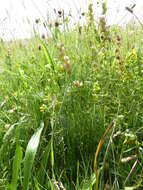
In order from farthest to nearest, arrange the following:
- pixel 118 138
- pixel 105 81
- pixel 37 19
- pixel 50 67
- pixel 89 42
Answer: pixel 37 19
pixel 89 42
pixel 50 67
pixel 105 81
pixel 118 138

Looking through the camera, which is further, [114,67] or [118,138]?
[114,67]

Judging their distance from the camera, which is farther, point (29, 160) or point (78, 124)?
point (78, 124)

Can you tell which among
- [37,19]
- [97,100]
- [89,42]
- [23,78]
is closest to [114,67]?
[97,100]

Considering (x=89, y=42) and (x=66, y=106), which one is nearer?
(x=66, y=106)

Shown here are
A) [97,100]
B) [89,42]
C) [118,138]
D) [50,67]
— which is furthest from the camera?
[89,42]

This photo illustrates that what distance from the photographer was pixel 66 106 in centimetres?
135

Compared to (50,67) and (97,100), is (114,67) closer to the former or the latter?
(97,100)

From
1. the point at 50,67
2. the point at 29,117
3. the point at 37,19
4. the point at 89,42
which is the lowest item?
the point at 29,117

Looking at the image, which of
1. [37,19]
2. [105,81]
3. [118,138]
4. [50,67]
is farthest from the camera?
[37,19]

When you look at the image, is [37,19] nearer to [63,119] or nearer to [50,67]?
[50,67]

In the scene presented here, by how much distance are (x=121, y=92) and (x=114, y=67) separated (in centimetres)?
17

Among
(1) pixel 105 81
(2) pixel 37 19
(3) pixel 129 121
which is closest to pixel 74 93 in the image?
(1) pixel 105 81

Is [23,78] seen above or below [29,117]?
above

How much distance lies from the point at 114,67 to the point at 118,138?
16.2 inches
